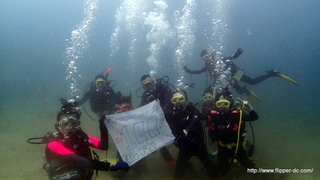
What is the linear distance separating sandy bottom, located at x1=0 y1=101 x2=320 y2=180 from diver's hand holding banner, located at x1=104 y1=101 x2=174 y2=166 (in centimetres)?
279

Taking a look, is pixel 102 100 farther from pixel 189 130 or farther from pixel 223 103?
pixel 223 103

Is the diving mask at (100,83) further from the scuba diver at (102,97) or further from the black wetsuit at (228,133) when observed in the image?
the black wetsuit at (228,133)

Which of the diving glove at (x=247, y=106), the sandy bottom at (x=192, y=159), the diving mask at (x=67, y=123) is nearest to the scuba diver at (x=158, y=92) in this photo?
the sandy bottom at (x=192, y=159)

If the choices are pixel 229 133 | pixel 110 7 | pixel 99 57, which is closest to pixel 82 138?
pixel 229 133

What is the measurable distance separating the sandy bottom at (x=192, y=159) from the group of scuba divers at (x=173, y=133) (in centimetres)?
42

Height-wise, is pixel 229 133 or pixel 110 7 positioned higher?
pixel 110 7

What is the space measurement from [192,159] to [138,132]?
4198mm

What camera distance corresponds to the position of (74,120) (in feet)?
13.8

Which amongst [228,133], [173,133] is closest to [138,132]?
[173,133]

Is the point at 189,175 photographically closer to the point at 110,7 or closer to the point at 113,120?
the point at 113,120

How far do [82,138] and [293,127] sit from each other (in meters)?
17.1

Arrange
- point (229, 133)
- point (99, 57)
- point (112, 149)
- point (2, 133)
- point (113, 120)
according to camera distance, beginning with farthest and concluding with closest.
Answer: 1. point (99, 57)
2. point (2, 133)
3. point (112, 149)
4. point (229, 133)
5. point (113, 120)

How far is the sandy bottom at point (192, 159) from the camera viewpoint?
7.21 meters

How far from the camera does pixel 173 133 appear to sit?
6496 mm
